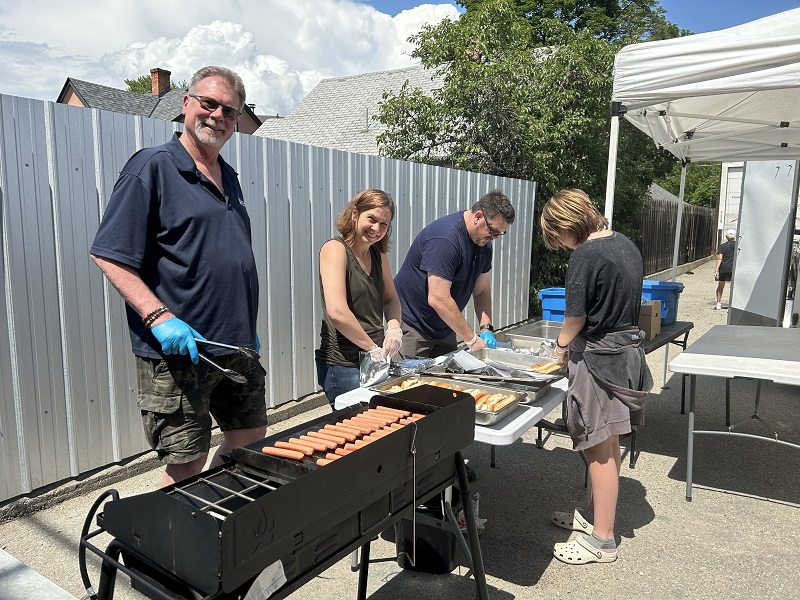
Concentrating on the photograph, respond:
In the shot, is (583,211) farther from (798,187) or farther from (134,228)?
(798,187)

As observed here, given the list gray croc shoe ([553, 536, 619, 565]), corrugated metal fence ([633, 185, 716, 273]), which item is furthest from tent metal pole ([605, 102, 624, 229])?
corrugated metal fence ([633, 185, 716, 273])

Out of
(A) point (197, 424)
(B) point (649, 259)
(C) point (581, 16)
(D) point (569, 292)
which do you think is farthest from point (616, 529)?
(C) point (581, 16)

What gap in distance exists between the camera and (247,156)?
4.64m

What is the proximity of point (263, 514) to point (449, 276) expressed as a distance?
2.35 meters

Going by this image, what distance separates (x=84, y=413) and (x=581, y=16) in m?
26.1

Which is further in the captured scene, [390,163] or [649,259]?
[649,259]

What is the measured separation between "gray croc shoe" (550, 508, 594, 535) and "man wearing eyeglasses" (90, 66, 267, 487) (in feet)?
6.88

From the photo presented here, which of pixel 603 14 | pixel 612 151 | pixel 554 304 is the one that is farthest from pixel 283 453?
pixel 603 14

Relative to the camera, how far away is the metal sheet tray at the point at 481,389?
235 cm

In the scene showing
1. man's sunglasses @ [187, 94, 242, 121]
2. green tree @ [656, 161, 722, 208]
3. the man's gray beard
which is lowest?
the man's gray beard

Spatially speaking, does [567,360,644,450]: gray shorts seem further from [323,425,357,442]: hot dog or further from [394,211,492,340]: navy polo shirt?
[323,425,357,442]: hot dog

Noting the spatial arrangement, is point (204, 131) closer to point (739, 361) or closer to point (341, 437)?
point (341, 437)

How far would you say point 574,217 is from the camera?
2.91 metres

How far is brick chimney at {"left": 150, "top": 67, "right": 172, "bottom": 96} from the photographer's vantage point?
36688 millimetres
